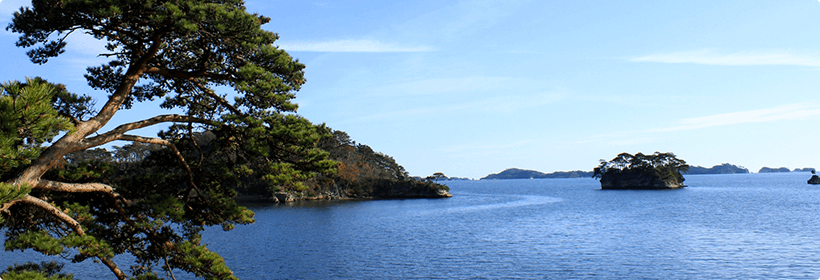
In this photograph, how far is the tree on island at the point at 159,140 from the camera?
344 inches

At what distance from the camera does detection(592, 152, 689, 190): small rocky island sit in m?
113

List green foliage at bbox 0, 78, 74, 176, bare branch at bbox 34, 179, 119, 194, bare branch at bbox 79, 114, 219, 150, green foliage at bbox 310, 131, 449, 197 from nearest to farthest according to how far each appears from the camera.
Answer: green foliage at bbox 0, 78, 74, 176 < bare branch at bbox 34, 179, 119, 194 < bare branch at bbox 79, 114, 219, 150 < green foliage at bbox 310, 131, 449, 197

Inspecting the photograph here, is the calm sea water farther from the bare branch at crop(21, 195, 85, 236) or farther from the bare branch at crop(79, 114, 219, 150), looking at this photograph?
the bare branch at crop(21, 195, 85, 236)

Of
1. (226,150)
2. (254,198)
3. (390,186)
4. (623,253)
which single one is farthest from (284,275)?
(390,186)

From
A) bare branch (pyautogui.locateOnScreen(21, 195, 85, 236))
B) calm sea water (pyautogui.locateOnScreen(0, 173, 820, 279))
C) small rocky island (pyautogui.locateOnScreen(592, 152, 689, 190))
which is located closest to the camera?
bare branch (pyautogui.locateOnScreen(21, 195, 85, 236))

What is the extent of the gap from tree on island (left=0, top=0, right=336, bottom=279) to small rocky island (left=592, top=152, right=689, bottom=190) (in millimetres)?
118248

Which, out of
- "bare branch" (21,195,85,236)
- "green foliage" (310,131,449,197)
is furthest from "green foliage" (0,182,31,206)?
"green foliage" (310,131,449,197)

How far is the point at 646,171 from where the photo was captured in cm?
11406

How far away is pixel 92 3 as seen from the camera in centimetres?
849

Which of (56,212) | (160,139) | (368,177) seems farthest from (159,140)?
(368,177)

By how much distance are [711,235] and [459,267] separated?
73.7ft

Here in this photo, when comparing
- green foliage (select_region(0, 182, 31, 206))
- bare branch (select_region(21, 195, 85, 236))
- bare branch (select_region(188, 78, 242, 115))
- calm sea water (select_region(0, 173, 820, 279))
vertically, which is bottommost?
calm sea water (select_region(0, 173, 820, 279))

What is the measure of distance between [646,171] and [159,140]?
397 feet

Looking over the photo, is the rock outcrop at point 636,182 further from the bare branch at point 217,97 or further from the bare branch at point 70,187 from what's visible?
the bare branch at point 70,187
